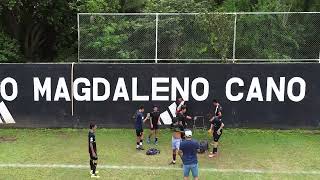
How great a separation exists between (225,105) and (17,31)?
40.0 feet

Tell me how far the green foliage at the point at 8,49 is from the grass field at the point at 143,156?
456cm

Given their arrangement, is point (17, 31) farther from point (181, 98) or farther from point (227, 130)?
point (227, 130)

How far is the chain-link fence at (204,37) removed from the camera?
70.7ft

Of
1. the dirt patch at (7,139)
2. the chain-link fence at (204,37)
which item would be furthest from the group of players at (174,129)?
the dirt patch at (7,139)

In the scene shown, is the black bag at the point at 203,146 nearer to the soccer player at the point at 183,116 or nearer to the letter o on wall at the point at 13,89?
the soccer player at the point at 183,116

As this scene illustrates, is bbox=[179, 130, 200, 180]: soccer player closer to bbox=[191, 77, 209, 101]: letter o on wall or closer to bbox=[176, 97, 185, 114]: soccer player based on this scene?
bbox=[176, 97, 185, 114]: soccer player

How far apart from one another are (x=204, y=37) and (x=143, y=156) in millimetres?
6339

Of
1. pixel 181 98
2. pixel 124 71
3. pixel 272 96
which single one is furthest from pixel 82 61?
pixel 272 96

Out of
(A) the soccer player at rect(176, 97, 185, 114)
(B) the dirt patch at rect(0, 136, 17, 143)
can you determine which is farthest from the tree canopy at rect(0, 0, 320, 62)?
(B) the dirt patch at rect(0, 136, 17, 143)

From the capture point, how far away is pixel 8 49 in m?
24.6

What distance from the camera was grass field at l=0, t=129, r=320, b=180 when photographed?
638 inches

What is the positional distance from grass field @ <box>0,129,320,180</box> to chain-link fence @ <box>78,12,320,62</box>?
326 cm

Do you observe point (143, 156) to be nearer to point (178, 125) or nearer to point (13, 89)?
point (178, 125)

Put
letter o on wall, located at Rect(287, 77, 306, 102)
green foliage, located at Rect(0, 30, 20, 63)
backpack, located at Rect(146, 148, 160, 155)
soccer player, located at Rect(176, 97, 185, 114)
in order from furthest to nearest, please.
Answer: green foliage, located at Rect(0, 30, 20, 63)
letter o on wall, located at Rect(287, 77, 306, 102)
soccer player, located at Rect(176, 97, 185, 114)
backpack, located at Rect(146, 148, 160, 155)
